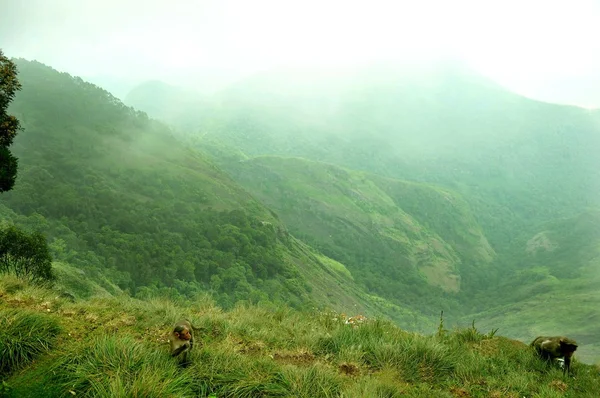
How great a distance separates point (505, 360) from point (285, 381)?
5.84 metres

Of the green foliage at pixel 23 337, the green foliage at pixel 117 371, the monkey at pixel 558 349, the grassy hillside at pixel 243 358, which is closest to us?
the green foliage at pixel 117 371

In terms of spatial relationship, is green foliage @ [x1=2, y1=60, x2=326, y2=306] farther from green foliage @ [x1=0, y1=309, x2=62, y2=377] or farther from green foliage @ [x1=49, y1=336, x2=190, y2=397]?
green foliage @ [x1=49, y1=336, x2=190, y2=397]

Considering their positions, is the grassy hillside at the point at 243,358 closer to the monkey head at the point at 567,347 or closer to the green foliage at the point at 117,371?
the green foliage at the point at 117,371

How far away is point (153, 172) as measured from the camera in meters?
146

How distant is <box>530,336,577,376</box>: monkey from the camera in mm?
9367

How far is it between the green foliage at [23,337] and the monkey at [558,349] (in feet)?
34.9

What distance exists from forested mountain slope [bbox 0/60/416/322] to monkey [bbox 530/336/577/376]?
66110 mm

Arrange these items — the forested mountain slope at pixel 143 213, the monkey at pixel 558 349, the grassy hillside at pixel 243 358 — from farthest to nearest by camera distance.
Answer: the forested mountain slope at pixel 143 213 < the monkey at pixel 558 349 < the grassy hillside at pixel 243 358

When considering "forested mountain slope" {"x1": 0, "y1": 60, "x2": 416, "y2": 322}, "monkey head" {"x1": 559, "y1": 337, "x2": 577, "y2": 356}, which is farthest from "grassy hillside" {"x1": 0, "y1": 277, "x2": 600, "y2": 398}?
"forested mountain slope" {"x1": 0, "y1": 60, "x2": 416, "y2": 322}

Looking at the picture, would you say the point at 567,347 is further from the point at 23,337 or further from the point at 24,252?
the point at 24,252

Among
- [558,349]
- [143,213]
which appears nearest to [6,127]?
[558,349]

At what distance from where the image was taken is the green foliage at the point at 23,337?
20.5ft

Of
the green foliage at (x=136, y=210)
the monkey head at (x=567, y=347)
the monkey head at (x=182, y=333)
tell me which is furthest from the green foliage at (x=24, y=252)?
the green foliage at (x=136, y=210)

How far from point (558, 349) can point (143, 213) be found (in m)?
119
